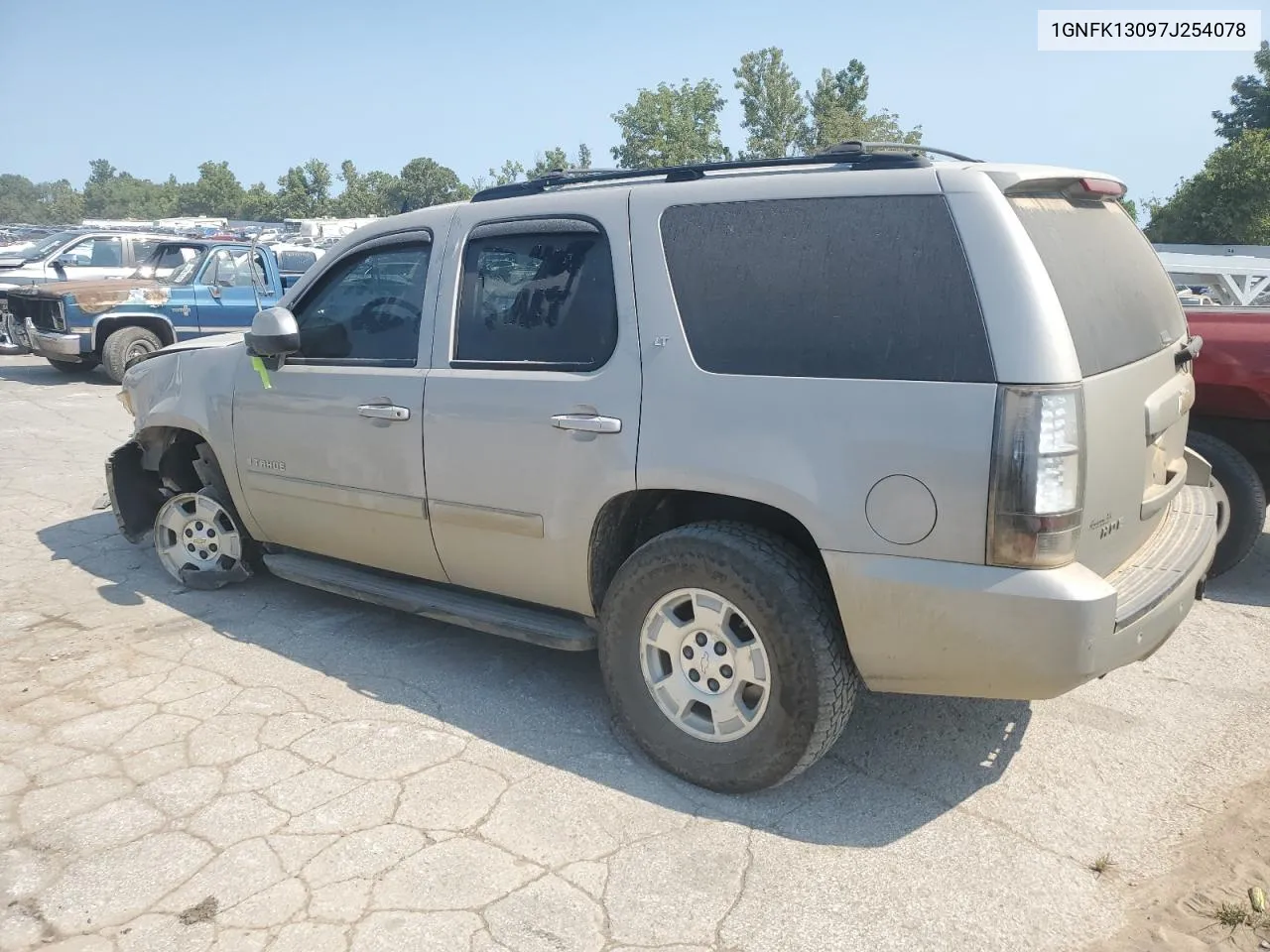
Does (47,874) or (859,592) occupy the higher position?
(859,592)

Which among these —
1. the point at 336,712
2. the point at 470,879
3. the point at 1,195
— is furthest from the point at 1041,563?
the point at 1,195

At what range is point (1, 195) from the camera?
16462 centimetres

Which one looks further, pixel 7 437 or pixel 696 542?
pixel 7 437

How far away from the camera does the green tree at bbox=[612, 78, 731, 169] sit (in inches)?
1802

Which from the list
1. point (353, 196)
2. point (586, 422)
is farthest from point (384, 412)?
point (353, 196)

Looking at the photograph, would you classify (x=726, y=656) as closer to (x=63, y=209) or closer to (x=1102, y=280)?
(x=1102, y=280)

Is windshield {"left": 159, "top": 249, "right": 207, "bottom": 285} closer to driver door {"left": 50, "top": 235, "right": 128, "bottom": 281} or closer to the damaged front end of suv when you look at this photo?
driver door {"left": 50, "top": 235, "right": 128, "bottom": 281}

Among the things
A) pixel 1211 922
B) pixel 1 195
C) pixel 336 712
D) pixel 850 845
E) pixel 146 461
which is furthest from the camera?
pixel 1 195

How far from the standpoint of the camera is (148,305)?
Answer: 501 inches

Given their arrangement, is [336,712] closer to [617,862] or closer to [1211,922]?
[617,862]

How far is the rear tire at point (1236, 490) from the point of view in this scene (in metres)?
4.85

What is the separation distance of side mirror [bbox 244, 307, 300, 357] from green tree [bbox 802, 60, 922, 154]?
119 ft

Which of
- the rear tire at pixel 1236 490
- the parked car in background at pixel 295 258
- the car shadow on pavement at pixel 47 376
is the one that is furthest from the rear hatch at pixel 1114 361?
the parked car in background at pixel 295 258

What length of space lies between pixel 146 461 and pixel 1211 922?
5.21 meters
